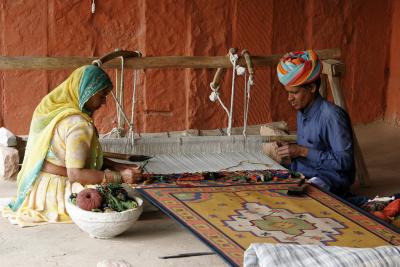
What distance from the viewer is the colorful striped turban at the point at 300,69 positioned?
414 cm

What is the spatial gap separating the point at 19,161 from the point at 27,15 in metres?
1.76

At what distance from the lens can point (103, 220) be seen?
3432 mm

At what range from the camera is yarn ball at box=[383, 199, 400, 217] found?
3791mm

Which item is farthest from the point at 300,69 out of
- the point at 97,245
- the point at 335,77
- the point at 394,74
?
the point at 394,74

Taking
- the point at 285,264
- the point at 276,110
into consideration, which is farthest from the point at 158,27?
the point at 285,264

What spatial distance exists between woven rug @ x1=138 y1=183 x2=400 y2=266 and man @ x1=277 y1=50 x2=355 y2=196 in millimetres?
286

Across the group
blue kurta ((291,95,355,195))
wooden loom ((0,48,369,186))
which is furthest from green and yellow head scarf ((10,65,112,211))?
blue kurta ((291,95,355,195))

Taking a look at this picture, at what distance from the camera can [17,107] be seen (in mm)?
6090

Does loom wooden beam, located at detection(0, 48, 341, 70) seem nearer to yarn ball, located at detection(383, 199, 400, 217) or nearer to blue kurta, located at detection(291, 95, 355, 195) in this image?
blue kurta, located at detection(291, 95, 355, 195)

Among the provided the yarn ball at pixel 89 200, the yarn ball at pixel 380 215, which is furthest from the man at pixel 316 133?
the yarn ball at pixel 89 200

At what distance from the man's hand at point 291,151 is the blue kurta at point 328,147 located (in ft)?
0.12

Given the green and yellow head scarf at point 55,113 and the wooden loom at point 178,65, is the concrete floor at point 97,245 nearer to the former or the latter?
the green and yellow head scarf at point 55,113

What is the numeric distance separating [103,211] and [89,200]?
0.08m

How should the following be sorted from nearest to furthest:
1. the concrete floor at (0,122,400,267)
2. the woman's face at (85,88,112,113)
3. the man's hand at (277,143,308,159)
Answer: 1. the concrete floor at (0,122,400,267)
2. the woman's face at (85,88,112,113)
3. the man's hand at (277,143,308,159)
